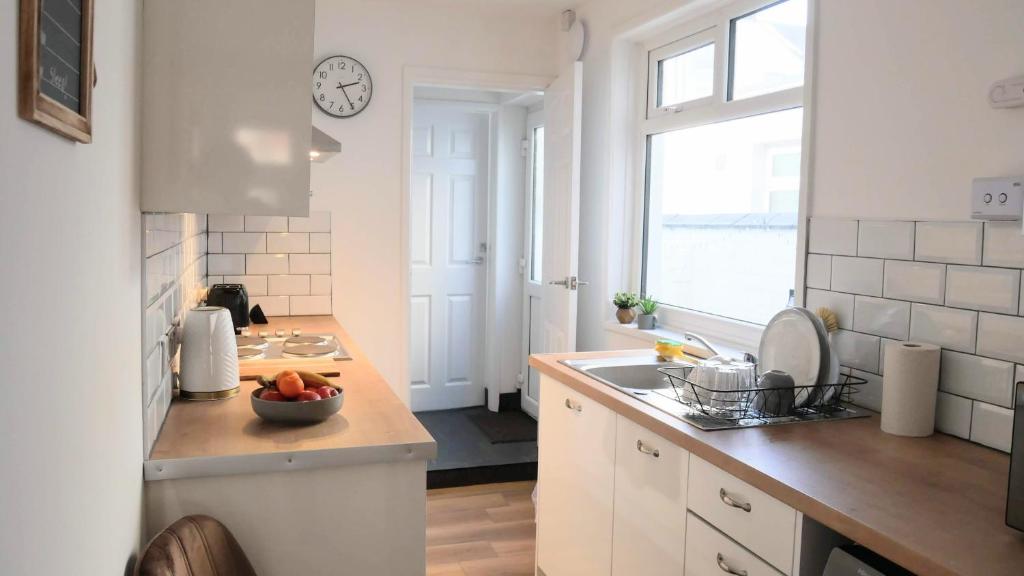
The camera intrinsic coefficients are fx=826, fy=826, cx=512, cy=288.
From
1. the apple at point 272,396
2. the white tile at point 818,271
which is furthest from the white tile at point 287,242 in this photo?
the white tile at point 818,271

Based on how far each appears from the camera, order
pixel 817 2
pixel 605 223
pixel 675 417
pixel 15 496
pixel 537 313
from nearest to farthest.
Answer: pixel 15 496, pixel 675 417, pixel 817 2, pixel 605 223, pixel 537 313

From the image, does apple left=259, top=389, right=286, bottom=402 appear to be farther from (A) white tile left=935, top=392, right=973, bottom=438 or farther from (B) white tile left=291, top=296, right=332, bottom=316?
(B) white tile left=291, top=296, right=332, bottom=316

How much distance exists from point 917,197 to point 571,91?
2.17 meters

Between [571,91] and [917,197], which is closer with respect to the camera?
[917,197]

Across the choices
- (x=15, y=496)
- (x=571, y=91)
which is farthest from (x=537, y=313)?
(x=15, y=496)

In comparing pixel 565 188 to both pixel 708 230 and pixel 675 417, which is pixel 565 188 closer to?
pixel 708 230

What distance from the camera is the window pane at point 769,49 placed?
2.79 meters

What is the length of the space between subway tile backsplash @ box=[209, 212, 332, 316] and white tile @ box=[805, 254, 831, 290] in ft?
7.55

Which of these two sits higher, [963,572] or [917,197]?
[917,197]

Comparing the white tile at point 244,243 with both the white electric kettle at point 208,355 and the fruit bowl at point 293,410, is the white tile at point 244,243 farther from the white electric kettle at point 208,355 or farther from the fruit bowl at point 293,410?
the fruit bowl at point 293,410

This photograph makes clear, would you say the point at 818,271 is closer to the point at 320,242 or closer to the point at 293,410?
the point at 293,410

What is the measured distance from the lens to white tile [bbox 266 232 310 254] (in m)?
3.90

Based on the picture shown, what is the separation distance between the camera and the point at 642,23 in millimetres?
3588

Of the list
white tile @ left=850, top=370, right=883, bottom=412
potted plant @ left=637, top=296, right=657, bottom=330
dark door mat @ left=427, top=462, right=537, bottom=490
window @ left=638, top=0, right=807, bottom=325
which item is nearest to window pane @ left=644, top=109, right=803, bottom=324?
window @ left=638, top=0, right=807, bottom=325
